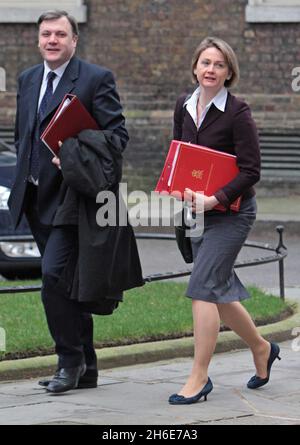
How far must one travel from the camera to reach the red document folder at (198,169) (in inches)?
290

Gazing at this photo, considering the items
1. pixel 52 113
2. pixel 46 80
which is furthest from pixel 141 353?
pixel 46 80

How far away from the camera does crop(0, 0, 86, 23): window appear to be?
774 inches

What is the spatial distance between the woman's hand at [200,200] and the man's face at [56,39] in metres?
1.03

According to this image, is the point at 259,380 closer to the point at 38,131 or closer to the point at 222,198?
the point at 222,198

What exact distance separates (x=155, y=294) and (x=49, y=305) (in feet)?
11.2

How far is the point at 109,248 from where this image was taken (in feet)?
24.7

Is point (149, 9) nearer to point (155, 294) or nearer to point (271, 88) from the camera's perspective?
point (271, 88)

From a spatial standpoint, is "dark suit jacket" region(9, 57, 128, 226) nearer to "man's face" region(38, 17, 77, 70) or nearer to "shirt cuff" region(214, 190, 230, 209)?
"man's face" region(38, 17, 77, 70)

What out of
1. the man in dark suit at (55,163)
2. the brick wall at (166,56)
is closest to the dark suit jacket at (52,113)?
the man in dark suit at (55,163)

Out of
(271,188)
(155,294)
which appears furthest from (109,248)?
(271,188)

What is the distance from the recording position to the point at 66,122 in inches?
292

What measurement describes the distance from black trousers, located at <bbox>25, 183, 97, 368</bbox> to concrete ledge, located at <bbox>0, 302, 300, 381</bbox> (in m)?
0.55

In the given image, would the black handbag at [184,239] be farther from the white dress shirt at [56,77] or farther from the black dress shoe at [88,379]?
the white dress shirt at [56,77]

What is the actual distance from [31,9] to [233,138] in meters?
13.0
